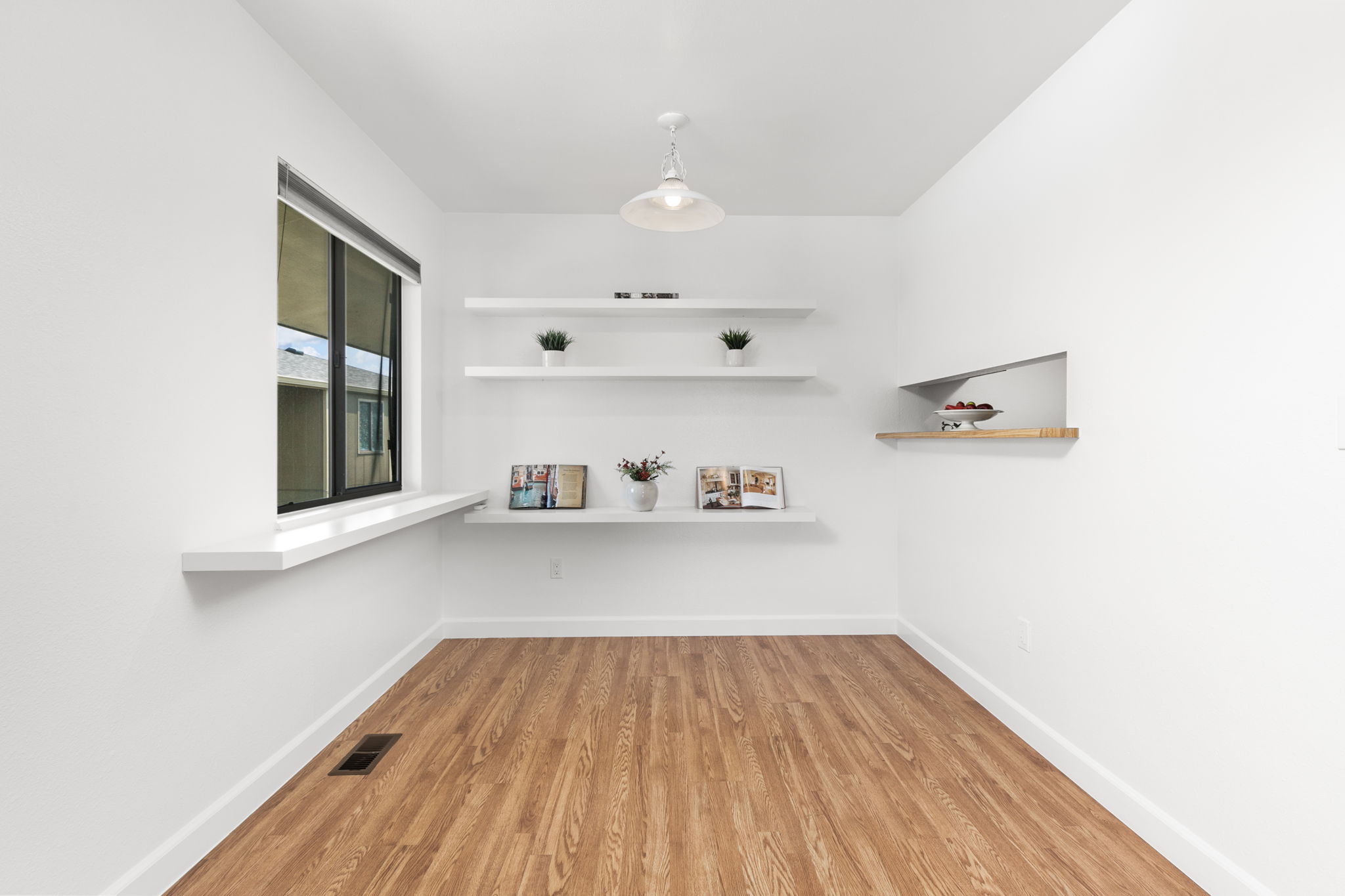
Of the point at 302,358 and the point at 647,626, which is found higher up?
the point at 302,358

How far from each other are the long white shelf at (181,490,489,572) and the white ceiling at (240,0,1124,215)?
1.59 m

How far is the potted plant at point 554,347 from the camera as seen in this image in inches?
137

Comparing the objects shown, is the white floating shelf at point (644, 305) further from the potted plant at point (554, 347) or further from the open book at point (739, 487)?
the open book at point (739, 487)

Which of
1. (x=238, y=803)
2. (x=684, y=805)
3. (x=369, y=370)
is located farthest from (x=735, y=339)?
(x=238, y=803)

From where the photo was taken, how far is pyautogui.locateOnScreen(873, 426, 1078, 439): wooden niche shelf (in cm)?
214

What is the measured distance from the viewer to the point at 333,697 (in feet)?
8.06

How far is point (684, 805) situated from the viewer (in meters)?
1.99

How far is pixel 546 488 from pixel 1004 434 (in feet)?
7.63

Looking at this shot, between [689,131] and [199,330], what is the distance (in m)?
1.92

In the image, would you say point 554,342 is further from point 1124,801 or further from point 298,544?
→ point 1124,801

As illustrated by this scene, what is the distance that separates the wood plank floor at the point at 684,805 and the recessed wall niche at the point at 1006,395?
1.22m

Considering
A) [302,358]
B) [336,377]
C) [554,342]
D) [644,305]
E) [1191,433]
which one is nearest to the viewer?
[1191,433]

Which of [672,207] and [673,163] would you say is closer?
[672,207]

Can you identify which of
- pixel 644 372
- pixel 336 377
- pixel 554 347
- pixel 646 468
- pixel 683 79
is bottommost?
pixel 646 468
